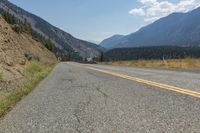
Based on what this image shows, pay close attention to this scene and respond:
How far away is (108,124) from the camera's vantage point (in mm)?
5254

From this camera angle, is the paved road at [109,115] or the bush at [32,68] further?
the bush at [32,68]

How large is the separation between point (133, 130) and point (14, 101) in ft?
15.7

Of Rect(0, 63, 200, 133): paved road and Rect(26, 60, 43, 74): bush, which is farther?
Rect(26, 60, 43, 74): bush

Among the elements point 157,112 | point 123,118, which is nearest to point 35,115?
point 123,118

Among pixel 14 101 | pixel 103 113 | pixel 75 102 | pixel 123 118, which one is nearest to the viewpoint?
pixel 123 118

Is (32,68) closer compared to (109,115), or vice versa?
(109,115)

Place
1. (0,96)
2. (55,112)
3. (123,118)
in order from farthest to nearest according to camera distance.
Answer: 1. (0,96)
2. (55,112)
3. (123,118)

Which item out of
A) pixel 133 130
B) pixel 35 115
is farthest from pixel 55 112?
pixel 133 130

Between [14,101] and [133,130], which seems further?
[14,101]

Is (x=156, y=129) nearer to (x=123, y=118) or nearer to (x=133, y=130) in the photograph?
(x=133, y=130)

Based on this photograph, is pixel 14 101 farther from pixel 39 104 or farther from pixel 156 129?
pixel 156 129

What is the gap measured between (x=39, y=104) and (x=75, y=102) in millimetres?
839

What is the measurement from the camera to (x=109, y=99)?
799 cm

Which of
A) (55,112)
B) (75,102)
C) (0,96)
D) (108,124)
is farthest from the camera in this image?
(0,96)
